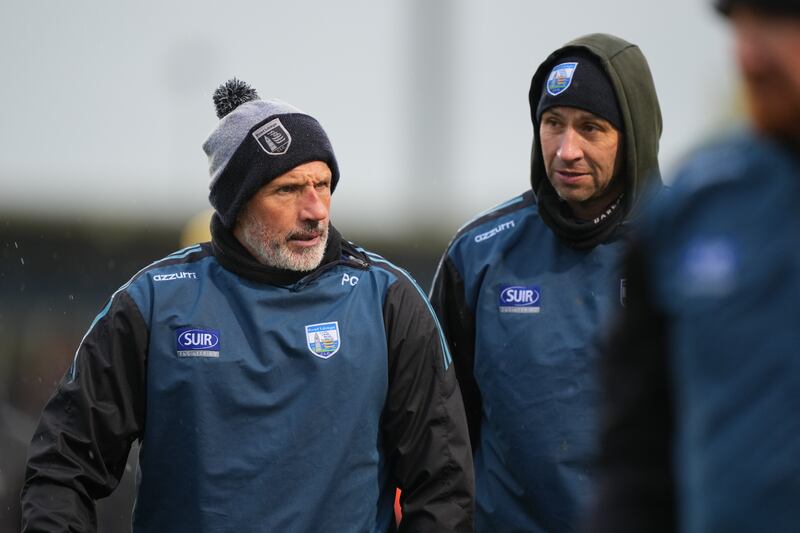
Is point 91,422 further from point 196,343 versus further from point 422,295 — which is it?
point 422,295

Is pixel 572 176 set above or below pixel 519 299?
above

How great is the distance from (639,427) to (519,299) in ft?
9.42

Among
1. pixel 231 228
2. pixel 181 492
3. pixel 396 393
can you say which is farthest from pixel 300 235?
pixel 181 492

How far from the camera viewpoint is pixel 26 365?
16.3 m

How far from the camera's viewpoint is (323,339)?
4660 millimetres

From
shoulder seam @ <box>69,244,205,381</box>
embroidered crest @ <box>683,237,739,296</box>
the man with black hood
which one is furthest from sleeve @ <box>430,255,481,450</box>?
embroidered crest @ <box>683,237,739,296</box>

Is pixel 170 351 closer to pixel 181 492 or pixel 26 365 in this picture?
pixel 181 492

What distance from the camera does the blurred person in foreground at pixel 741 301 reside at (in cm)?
210

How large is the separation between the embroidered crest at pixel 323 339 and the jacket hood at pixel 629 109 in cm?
111

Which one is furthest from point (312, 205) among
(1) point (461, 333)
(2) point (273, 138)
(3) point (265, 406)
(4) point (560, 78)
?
(4) point (560, 78)

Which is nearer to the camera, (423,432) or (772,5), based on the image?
(772,5)

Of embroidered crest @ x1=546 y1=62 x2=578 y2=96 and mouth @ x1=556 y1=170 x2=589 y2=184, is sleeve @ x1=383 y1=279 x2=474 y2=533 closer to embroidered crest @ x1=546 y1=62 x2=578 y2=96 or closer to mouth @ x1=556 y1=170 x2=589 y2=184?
mouth @ x1=556 y1=170 x2=589 y2=184

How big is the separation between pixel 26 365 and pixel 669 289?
14853 mm

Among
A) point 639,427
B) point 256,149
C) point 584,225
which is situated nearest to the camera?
point 639,427
